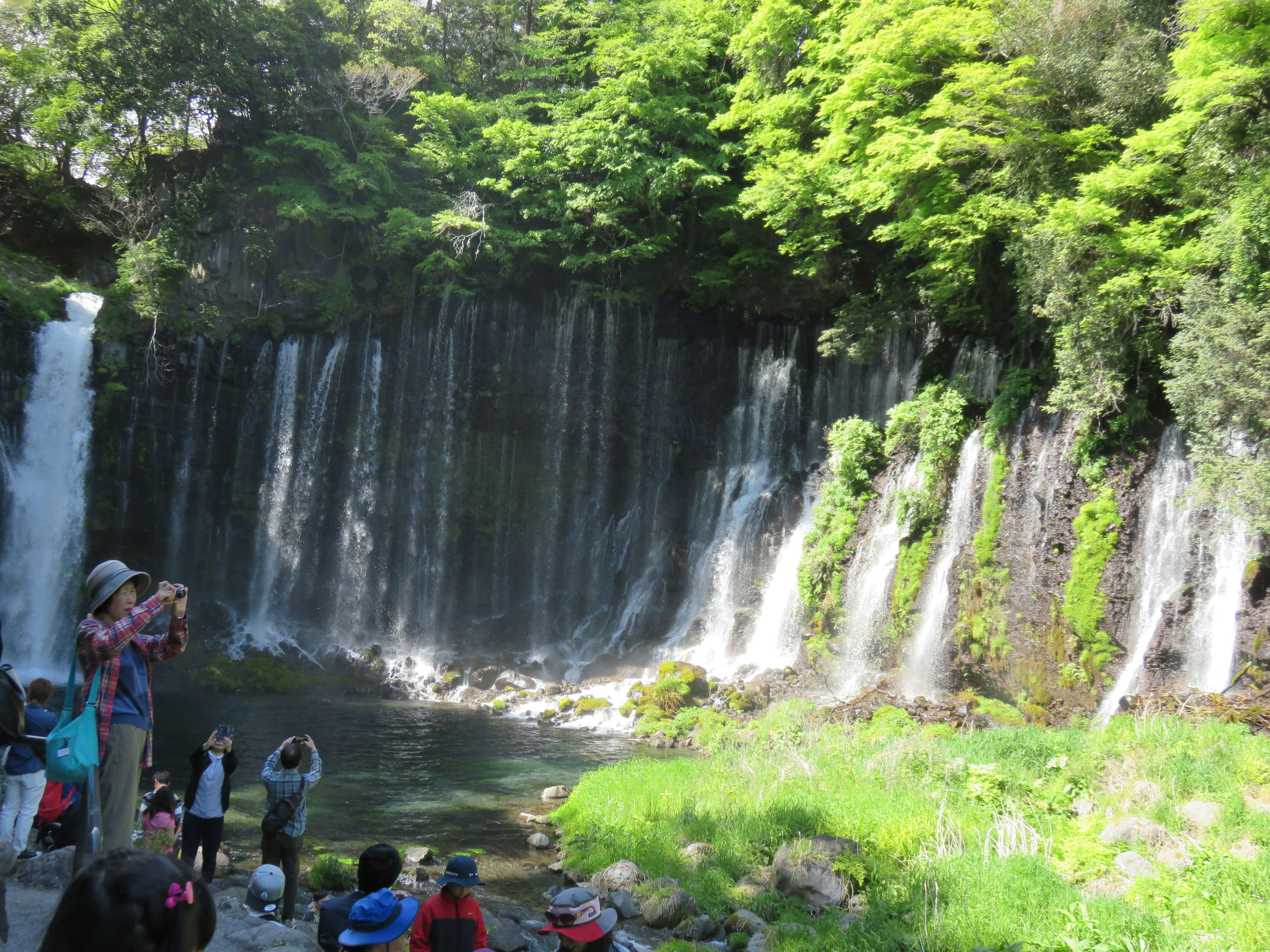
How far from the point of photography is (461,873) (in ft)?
14.2

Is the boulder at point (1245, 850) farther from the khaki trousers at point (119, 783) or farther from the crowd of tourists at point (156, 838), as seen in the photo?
the khaki trousers at point (119, 783)

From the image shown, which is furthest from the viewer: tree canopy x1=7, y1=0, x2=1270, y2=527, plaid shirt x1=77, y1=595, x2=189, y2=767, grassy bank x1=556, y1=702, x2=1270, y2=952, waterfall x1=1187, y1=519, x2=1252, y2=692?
tree canopy x1=7, y1=0, x2=1270, y2=527

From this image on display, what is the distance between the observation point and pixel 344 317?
24297 mm

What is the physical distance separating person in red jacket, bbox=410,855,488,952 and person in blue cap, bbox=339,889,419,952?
1.64 ft

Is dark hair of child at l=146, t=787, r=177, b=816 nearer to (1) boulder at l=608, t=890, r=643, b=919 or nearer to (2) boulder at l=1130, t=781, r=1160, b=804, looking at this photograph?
(1) boulder at l=608, t=890, r=643, b=919

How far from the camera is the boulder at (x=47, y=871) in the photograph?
5.52 meters

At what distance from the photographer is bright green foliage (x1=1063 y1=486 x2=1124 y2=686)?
1271 centimetres

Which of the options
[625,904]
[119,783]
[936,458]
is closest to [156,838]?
[119,783]

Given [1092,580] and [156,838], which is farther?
[1092,580]

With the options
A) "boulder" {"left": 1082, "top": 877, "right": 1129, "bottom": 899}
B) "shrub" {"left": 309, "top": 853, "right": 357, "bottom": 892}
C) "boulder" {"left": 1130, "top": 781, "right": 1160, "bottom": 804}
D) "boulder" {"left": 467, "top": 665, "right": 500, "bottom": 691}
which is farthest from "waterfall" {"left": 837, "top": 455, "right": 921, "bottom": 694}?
"shrub" {"left": 309, "top": 853, "right": 357, "bottom": 892}

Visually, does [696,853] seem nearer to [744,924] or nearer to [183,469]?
[744,924]

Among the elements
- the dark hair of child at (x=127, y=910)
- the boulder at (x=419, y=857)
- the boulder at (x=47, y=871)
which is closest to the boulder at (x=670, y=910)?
the boulder at (x=419, y=857)

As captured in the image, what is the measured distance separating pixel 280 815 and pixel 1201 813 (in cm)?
752

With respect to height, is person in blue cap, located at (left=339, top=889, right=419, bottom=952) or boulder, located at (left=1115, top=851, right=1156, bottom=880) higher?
person in blue cap, located at (left=339, top=889, right=419, bottom=952)
